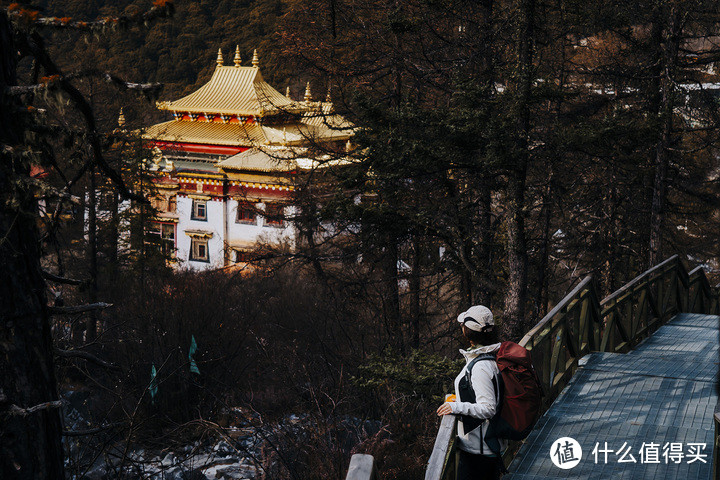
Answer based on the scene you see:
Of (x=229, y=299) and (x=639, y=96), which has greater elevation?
(x=639, y=96)

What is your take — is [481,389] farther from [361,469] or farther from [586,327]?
[586,327]

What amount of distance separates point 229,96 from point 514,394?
43.7 meters

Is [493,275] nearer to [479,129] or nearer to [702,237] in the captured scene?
[479,129]

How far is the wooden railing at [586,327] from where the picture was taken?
507 cm

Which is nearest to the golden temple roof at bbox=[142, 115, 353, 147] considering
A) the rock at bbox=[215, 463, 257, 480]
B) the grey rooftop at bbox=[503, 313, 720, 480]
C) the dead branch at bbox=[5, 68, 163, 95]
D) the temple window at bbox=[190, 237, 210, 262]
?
the temple window at bbox=[190, 237, 210, 262]

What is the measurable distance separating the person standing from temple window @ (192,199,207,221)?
42404 mm

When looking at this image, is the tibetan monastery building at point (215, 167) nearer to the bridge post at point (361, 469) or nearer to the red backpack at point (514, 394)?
the red backpack at point (514, 394)

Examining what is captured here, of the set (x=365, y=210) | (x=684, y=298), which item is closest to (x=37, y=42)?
(x=365, y=210)

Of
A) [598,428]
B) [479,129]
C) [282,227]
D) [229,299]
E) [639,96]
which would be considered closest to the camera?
[598,428]

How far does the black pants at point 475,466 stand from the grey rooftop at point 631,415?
3.35ft

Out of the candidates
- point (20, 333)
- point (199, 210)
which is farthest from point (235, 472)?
point (199, 210)

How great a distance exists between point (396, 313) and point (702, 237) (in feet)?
56.6

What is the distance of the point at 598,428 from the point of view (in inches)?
271

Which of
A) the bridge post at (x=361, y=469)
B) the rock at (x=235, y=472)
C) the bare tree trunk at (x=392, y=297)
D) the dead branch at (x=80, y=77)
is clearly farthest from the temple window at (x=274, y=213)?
the bridge post at (x=361, y=469)
